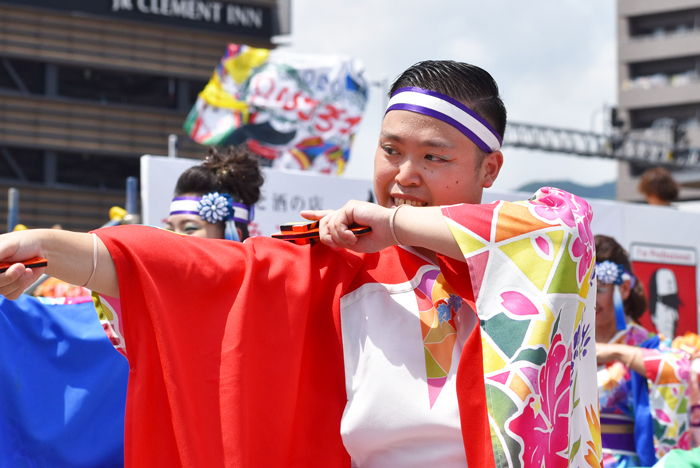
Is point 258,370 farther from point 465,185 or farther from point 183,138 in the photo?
point 183,138

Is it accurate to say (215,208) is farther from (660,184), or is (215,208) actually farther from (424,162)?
(660,184)

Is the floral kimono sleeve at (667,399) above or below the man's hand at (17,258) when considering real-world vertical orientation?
below

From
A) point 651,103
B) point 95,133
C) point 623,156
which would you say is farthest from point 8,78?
point 651,103

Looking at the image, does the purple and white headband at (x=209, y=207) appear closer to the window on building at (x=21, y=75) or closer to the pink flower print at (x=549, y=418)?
the pink flower print at (x=549, y=418)

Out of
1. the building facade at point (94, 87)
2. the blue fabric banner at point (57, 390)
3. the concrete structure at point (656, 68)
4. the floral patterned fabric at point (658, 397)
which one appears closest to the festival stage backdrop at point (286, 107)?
the floral patterned fabric at point (658, 397)

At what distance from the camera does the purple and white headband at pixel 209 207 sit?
289 cm

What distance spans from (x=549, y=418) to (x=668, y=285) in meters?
5.28

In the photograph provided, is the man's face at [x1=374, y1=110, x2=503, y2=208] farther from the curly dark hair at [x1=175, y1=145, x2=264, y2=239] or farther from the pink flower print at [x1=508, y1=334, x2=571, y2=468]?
the curly dark hair at [x1=175, y1=145, x2=264, y2=239]

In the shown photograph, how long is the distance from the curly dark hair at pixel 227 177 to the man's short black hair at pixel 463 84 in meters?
1.56

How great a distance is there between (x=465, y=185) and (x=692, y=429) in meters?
2.32

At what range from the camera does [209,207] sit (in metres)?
2.90

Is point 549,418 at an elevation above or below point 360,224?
below

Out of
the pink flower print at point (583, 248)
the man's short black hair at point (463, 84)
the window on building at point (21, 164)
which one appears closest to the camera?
the pink flower print at point (583, 248)

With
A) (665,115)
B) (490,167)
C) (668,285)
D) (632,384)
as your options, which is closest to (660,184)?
(668,285)
